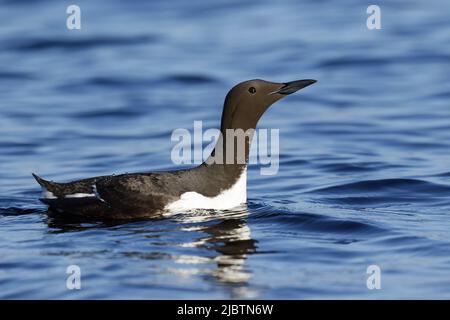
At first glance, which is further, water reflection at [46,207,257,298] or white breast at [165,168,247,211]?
white breast at [165,168,247,211]

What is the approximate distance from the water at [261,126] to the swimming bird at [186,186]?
0.51ft

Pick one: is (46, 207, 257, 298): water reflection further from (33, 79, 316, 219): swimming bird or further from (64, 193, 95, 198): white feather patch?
(64, 193, 95, 198): white feather patch

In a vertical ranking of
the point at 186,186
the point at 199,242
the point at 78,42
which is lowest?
the point at 199,242

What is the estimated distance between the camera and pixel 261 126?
1567 centimetres

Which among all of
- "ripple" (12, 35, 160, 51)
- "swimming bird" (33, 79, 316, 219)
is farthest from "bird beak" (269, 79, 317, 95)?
"ripple" (12, 35, 160, 51)

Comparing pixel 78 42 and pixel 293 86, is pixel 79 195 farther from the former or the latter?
pixel 78 42

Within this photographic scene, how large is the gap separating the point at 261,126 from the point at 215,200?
607 centimetres

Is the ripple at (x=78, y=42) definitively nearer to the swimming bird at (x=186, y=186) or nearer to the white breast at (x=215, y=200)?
the swimming bird at (x=186, y=186)

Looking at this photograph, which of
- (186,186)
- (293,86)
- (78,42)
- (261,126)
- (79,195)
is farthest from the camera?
(78,42)

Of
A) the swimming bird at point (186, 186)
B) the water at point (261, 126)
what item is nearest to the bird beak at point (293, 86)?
the swimming bird at point (186, 186)

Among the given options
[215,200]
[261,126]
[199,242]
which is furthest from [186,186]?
[261,126]

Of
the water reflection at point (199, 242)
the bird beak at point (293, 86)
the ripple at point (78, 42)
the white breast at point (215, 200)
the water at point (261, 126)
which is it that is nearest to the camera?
the water reflection at point (199, 242)

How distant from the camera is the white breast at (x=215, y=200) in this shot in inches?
378

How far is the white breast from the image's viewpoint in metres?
9.59
